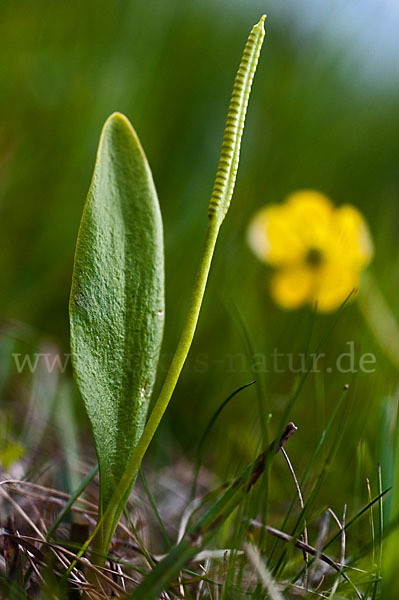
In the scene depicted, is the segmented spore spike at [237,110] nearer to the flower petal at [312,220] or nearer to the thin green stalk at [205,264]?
the thin green stalk at [205,264]

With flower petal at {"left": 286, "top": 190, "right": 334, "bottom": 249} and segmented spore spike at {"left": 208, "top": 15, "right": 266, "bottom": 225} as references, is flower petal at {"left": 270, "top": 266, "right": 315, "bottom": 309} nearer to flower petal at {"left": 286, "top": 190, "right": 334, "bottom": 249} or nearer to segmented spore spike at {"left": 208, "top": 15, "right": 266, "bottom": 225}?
flower petal at {"left": 286, "top": 190, "right": 334, "bottom": 249}

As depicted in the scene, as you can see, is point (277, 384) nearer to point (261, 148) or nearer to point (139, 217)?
point (139, 217)

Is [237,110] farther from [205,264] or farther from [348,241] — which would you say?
[348,241]

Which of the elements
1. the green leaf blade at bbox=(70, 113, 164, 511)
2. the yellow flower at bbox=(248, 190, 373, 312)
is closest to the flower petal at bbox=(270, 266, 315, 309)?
the yellow flower at bbox=(248, 190, 373, 312)

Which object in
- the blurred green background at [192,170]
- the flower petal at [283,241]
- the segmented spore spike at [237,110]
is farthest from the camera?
the flower petal at [283,241]

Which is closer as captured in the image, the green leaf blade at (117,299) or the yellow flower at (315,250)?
the green leaf blade at (117,299)

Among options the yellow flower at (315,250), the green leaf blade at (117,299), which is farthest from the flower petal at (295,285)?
the green leaf blade at (117,299)
